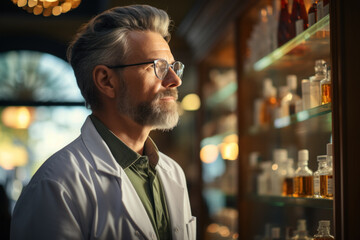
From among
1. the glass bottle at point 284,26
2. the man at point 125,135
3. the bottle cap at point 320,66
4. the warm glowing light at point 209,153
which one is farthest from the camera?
the warm glowing light at point 209,153

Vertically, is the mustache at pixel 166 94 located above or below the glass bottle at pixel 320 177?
above

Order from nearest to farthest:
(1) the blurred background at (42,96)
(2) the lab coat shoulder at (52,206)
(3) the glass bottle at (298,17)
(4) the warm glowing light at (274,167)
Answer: (2) the lab coat shoulder at (52,206)
(3) the glass bottle at (298,17)
(4) the warm glowing light at (274,167)
(1) the blurred background at (42,96)

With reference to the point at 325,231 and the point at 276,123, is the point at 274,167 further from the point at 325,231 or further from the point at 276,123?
the point at 325,231

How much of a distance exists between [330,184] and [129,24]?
40.8 inches

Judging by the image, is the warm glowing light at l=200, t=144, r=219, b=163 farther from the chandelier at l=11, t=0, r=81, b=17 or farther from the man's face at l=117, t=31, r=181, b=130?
the man's face at l=117, t=31, r=181, b=130

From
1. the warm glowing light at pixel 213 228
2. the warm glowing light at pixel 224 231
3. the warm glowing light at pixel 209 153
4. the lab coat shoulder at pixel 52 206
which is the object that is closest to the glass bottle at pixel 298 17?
the lab coat shoulder at pixel 52 206

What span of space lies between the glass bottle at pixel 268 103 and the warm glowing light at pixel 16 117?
457 cm

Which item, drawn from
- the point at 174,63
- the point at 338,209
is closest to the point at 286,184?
the point at 338,209

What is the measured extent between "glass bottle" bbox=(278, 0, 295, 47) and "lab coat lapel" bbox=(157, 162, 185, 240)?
112 cm

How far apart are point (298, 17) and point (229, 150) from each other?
1881 millimetres

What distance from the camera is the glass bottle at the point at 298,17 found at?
2.31 meters

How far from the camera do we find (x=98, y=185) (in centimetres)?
163

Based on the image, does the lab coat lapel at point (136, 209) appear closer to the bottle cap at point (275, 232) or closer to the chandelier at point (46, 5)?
the bottle cap at point (275, 232)

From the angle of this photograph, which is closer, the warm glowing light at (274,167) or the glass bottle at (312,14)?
the glass bottle at (312,14)
